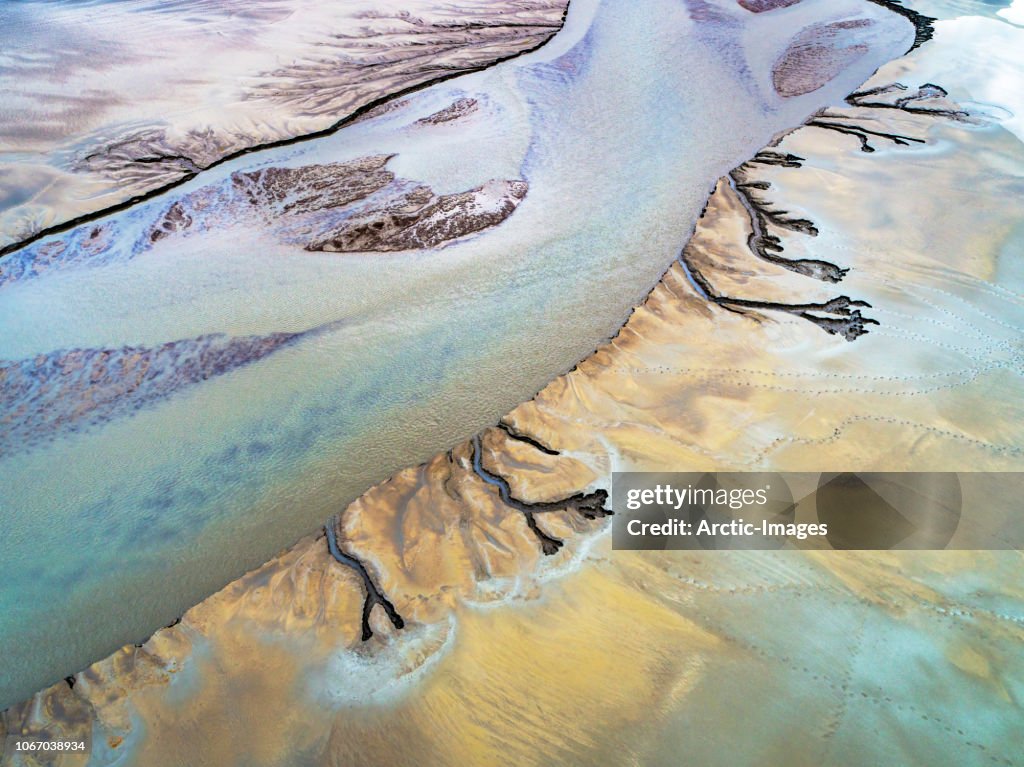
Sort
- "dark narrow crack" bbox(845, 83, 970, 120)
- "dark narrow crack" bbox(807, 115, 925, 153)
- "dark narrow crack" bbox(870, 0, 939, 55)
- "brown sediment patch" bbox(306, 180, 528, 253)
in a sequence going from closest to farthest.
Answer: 1. "brown sediment patch" bbox(306, 180, 528, 253)
2. "dark narrow crack" bbox(807, 115, 925, 153)
3. "dark narrow crack" bbox(845, 83, 970, 120)
4. "dark narrow crack" bbox(870, 0, 939, 55)

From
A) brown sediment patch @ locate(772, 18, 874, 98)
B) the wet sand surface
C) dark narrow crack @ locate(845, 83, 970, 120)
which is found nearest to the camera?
the wet sand surface

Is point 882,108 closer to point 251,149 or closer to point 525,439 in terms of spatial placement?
point 525,439

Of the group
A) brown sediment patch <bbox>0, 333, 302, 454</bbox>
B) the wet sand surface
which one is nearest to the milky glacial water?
brown sediment patch <bbox>0, 333, 302, 454</bbox>

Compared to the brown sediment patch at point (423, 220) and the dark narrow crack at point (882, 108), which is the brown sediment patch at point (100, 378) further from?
the dark narrow crack at point (882, 108)

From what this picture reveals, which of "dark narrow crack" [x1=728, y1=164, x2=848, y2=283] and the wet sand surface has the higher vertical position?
"dark narrow crack" [x1=728, y1=164, x2=848, y2=283]

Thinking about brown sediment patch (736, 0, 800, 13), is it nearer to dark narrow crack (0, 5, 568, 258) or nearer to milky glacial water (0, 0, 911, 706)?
milky glacial water (0, 0, 911, 706)

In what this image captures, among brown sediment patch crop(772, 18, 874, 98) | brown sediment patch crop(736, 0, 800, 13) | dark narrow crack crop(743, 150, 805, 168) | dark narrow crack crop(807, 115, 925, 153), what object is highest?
brown sediment patch crop(736, 0, 800, 13)

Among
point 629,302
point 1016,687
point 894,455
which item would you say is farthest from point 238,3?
point 1016,687
